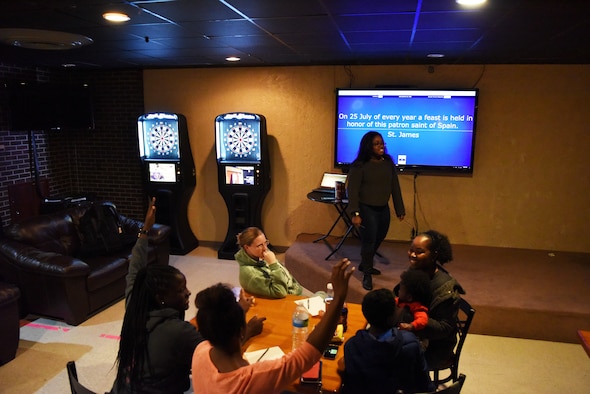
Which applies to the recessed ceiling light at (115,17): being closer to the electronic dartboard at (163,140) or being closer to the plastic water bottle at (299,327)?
the plastic water bottle at (299,327)

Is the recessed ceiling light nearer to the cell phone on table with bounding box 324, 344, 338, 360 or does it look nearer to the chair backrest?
the cell phone on table with bounding box 324, 344, 338, 360

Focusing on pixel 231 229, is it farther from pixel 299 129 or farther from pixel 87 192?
pixel 87 192

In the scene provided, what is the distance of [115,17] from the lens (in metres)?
3.08

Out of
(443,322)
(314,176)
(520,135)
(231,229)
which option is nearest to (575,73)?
(520,135)

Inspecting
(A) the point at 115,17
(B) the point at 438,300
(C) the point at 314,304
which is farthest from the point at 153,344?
(A) the point at 115,17

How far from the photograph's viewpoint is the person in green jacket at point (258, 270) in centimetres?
276

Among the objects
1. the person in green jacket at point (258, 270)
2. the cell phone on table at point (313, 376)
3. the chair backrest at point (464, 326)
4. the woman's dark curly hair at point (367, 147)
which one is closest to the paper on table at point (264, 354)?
the cell phone on table at point (313, 376)

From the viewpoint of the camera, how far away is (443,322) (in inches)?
94.3

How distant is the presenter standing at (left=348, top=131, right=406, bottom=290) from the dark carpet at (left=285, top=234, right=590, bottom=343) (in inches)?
15.0

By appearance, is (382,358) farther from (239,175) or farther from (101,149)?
(101,149)

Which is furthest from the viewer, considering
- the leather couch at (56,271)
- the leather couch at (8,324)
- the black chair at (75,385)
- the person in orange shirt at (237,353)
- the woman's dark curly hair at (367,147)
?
the woman's dark curly hair at (367,147)

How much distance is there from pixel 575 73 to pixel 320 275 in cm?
365

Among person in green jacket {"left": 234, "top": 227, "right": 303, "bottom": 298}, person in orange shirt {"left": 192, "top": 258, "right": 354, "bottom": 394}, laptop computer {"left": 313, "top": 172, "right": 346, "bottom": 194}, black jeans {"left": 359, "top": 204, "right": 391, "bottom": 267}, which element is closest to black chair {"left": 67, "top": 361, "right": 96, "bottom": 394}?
person in orange shirt {"left": 192, "top": 258, "right": 354, "bottom": 394}

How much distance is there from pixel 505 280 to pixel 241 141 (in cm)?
335
